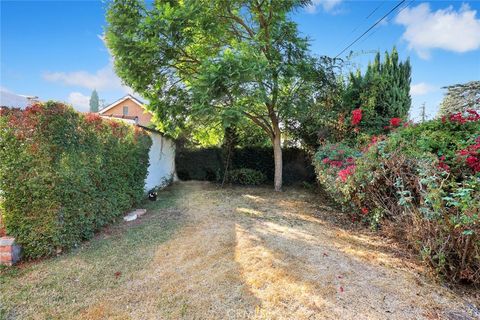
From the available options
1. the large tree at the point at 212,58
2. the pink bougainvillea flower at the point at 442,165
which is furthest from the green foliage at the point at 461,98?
the pink bougainvillea flower at the point at 442,165

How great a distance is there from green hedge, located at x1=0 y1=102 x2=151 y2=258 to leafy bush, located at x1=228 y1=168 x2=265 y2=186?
6.93 m

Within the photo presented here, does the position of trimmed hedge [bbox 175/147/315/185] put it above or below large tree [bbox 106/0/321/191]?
below

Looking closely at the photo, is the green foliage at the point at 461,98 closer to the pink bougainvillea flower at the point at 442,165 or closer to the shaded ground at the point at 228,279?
the pink bougainvillea flower at the point at 442,165

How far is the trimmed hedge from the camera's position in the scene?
11.7m

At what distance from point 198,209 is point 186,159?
253 inches

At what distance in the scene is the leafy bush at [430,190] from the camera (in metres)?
2.90

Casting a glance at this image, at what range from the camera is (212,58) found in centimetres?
820

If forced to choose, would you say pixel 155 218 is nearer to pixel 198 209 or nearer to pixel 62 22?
pixel 198 209

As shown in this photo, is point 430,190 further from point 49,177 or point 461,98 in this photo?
point 461,98

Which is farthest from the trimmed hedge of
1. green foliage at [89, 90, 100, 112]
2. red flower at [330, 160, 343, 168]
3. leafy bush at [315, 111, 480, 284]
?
green foliage at [89, 90, 100, 112]

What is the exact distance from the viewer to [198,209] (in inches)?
268

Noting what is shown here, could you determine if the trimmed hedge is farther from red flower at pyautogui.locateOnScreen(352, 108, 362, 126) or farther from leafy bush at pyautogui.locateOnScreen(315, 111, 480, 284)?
leafy bush at pyautogui.locateOnScreen(315, 111, 480, 284)

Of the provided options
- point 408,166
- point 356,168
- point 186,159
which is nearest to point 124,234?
point 356,168

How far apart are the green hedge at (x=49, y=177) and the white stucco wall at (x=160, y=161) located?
13.2 ft
